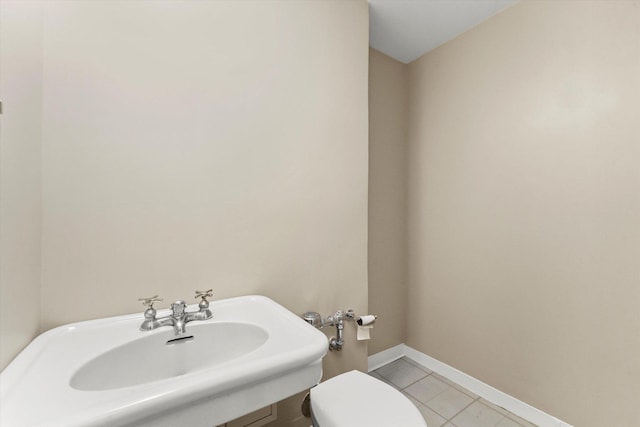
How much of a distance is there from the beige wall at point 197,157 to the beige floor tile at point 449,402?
59 centimetres

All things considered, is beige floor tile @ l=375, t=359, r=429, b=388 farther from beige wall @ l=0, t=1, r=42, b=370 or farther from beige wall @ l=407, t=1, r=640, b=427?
beige wall @ l=0, t=1, r=42, b=370

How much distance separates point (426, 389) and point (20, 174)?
7.43ft

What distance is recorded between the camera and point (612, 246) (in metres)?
1.29

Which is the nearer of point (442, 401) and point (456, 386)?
point (442, 401)

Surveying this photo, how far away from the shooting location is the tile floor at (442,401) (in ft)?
5.04

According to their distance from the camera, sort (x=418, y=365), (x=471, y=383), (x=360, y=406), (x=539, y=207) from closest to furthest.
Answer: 1. (x=360, y=406)
2. (x=539, y=207)
3. (x=471, y=383)
4. (x=418, y=365)

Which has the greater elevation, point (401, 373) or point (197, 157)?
point (197, 157)

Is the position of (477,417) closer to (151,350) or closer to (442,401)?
(442,401)

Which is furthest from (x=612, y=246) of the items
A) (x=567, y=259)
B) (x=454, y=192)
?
(x=454, y=192)

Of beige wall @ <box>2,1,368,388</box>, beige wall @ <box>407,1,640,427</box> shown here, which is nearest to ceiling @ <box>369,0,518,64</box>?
beige wall @ <box>407,1,640,427</box>

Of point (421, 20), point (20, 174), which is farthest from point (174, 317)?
point (421, 20)

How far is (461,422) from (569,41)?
2135mm

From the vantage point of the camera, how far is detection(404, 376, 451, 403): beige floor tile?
1742mm

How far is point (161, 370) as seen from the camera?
0.86 m
